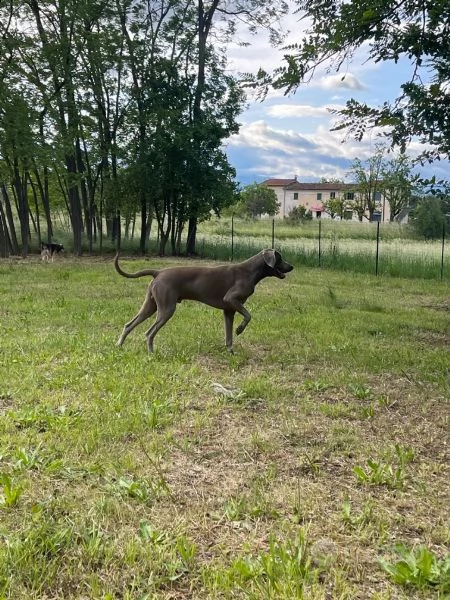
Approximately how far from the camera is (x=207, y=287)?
6141 mm

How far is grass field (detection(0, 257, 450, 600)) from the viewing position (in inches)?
86.4

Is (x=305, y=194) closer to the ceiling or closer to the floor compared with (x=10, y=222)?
closer to the ceiling

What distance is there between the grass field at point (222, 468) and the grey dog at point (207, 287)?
1.28 feet

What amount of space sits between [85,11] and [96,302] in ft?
50.4

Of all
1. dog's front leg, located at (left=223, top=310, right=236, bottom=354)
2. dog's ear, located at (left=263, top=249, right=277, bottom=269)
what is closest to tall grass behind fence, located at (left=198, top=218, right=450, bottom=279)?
dog's ear, located at (left=263, top=249, right=277, bottom=269)

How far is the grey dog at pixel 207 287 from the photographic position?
5988 millimetres

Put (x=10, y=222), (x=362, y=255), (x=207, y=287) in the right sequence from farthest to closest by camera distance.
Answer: (x=10, y=222) → (x=362, y=255) → (x=207, y=287)

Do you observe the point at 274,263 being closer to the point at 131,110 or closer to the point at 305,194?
the point at 131,110

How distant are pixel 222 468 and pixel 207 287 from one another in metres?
3.13

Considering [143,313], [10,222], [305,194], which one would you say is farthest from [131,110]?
[305,194]

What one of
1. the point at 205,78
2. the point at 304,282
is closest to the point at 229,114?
the point at 205,78

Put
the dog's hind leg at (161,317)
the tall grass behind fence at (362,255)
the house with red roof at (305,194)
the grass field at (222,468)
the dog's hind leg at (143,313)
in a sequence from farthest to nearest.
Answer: the house with red roof at (305,194) < the tall grass behind fence at (362,255) < the dog's hind leg at (143,313) < the dog's hind leg at (161,317) < the grass field at (222,468)

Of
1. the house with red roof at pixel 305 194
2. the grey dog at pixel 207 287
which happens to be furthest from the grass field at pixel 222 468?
the house with red roof at pixel 305 194

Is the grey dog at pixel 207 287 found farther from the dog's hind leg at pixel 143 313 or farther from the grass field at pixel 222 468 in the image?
the grass field at pixel 222 468
